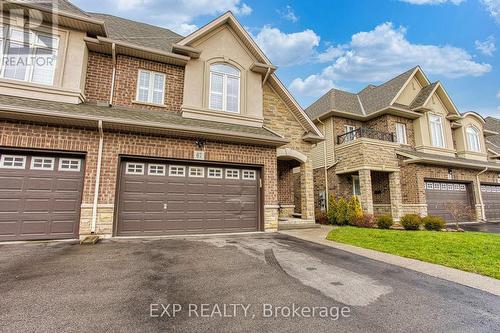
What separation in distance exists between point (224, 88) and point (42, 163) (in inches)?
279

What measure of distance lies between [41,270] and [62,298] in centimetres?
167

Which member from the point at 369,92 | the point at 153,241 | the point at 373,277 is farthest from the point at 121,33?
the point at 369,92

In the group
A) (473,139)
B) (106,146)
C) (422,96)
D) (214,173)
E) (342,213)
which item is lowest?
(342,213)

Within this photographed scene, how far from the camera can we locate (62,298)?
329 cm

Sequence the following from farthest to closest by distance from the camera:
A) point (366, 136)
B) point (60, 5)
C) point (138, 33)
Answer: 1. point (366, 136)
2. point (138, 33)
3. point (60, 5)

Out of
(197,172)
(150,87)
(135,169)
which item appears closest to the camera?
(135,169)

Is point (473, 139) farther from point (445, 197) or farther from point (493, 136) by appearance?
point (493, 136)

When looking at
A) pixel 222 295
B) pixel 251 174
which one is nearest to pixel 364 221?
pixel 251 174

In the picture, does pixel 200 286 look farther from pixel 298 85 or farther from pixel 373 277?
pixel 298 85

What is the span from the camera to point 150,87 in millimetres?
9883

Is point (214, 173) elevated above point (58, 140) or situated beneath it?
situated beneath

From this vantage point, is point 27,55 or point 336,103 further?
point 336,103

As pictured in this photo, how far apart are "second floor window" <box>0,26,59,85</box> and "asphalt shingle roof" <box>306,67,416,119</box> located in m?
14.9

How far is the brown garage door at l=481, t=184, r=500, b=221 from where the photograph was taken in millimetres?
17344
